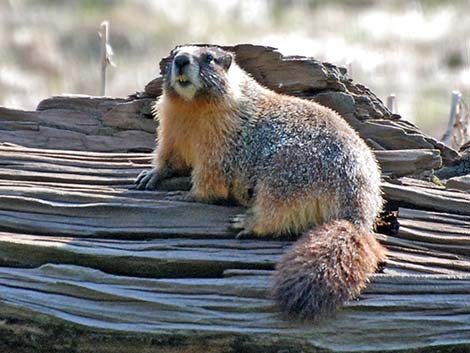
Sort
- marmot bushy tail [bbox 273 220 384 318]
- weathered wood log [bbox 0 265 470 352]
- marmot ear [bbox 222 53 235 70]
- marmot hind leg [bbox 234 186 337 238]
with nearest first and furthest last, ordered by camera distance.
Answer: marmot bushy tail [bbox 273 220 384 318] → weathered wood log [bbox 0 265 470 352] → marmot hind leg [bbox 234 186 337 238] → marmot ear [bbox 222 53 235 70]

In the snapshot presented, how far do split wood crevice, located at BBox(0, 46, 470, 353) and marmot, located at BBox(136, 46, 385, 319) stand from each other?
6.7 inches

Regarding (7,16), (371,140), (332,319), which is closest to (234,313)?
(332,319)

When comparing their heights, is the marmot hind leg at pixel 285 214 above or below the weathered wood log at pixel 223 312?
above

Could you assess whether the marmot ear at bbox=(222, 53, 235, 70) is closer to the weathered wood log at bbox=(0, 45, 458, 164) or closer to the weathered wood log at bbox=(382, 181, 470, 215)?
the weathered wood log at bbox=(0, 45, 458, 164)

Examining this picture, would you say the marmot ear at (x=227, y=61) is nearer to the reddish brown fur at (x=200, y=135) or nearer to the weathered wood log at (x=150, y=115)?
the reddish brown fur at (x=200, y=135)

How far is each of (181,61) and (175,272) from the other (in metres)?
1.52

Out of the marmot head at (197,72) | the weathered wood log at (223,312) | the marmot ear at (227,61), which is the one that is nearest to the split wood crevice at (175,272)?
the weathered wood log at (223,312)

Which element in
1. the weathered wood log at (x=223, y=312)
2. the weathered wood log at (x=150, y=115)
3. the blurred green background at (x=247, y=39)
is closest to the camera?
the weathered wood log at (x=223, y=312)

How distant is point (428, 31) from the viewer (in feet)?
76.3

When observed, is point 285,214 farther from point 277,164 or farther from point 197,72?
point 197,72

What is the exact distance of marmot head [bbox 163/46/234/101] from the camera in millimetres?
8086

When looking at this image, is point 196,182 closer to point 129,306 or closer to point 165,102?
point 165,102

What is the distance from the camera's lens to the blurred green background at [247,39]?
19.5 m

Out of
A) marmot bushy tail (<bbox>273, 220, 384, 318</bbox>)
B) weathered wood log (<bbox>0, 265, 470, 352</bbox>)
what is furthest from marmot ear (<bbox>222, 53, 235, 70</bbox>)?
weathered wood log (<bbox>0, 265, 470, 352</bbox>)
